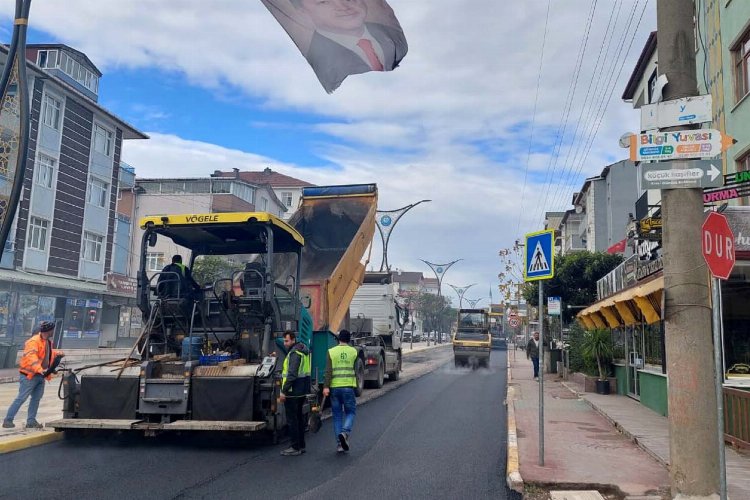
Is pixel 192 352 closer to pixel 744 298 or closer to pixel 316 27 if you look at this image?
pixel 316 27

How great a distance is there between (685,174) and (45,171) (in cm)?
3086

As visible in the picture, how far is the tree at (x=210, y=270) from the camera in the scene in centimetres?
1031

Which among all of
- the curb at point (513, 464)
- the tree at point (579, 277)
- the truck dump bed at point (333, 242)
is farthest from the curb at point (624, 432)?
the tree at point (579, 277)

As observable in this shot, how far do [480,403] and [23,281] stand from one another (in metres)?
21.9

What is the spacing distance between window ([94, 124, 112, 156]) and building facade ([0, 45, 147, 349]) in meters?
0.06

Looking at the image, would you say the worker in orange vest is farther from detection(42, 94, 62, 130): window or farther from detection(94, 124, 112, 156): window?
detection(94, 124, 112, 156): window

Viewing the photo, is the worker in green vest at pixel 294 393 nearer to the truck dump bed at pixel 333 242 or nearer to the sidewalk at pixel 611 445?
the sidewalk at pixel 611 445

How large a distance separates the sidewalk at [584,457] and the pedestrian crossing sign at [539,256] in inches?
91.5

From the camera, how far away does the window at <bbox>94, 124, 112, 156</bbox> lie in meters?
34.5

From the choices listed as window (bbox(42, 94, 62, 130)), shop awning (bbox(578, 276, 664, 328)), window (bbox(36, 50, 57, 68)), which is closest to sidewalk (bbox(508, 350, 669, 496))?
shop awning (bbox(578, 276, 664, 328))

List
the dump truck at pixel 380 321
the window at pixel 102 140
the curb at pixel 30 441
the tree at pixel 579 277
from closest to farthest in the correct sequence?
the curb at pixel 30 441 → the dump truck at pixel 380 321 → the tree at pixel 579 277 → the window at pixel 102 140

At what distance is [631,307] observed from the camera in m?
13.7

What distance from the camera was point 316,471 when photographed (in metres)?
7.52

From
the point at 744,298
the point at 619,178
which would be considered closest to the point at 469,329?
the point at 619,178
